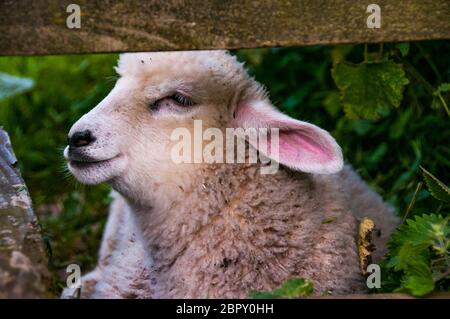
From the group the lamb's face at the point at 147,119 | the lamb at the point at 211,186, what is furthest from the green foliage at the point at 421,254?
the lamb's face at the point at 147,119

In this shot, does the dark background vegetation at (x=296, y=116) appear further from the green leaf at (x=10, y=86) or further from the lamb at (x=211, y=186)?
the lamb at (x=211, y=186)

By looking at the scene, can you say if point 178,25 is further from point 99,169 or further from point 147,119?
point 99,169

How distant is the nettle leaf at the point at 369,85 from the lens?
354 cm

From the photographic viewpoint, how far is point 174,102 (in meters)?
3.27

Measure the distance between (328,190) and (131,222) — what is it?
2.80 ft

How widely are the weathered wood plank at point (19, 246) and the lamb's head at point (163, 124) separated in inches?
12.1

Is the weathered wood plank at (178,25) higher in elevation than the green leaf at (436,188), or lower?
higher

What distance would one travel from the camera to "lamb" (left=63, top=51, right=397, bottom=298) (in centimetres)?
315

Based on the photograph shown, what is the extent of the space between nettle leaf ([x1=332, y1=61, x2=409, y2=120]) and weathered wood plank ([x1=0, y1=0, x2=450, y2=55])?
2.38 ft

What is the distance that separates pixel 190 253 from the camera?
10.6 feet

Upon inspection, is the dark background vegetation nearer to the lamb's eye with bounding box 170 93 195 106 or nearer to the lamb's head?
the lamb's head
